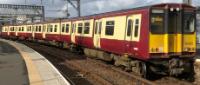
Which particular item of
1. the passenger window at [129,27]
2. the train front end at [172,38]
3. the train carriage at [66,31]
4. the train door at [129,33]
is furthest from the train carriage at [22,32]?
the train front end at [172,38]

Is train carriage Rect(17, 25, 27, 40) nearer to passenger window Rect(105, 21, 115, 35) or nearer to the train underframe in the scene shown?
passenger window Rect(105, 21, 115, 35)

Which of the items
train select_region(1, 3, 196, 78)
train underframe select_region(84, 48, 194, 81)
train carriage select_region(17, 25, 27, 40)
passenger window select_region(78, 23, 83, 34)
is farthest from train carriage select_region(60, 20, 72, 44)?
train carriage select_region(17, 25, 27, 40)

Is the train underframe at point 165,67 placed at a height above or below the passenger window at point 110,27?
below

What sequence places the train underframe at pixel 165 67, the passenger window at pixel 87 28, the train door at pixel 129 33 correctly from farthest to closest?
the passenger window at pixel 87 28
the train door at pixel 129 33
the train underframe at pixel 165 67

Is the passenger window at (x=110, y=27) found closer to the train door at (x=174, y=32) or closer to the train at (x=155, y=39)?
the train at (x=155, y=39)

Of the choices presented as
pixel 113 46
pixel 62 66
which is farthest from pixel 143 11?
pixel 62 66

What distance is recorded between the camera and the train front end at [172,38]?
15.7m

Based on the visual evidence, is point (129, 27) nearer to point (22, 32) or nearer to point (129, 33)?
point (129, 33)

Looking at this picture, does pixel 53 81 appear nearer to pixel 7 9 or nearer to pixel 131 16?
pixel 131 16

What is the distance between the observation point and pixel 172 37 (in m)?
15.9

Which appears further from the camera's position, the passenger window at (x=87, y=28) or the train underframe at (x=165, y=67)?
the passenger window at (x=87, y=28)

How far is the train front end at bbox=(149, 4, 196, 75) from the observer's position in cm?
1570

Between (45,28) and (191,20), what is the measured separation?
28.2 meters

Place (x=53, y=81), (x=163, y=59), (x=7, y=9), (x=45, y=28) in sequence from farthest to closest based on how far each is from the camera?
(x=7, y=9), (x=45, y=28), (x=163, y=59), (x=53, y=81)
